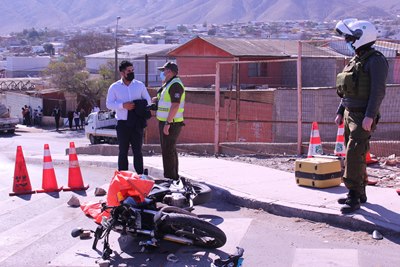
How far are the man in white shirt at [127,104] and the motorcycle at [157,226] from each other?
8.57 ft

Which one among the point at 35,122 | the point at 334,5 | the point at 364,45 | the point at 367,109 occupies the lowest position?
the point at 35,122

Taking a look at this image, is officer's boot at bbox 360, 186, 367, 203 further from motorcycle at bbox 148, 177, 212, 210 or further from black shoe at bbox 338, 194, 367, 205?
motorcycle at bbox 148, 177, 212, 210

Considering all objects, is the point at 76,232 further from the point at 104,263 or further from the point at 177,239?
the point at 177,239

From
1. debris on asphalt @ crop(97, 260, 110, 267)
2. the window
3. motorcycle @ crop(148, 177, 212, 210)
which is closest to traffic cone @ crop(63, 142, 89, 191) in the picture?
motorcycle @ crop(148, 177, 212, 210)

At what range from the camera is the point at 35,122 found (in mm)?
52406

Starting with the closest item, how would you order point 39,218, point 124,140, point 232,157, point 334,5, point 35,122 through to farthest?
point 39,218 → point 124,140 → point 232,157 → point 35,122 → point 334,5

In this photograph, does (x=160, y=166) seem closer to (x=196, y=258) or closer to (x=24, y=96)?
(x=196, y=258)

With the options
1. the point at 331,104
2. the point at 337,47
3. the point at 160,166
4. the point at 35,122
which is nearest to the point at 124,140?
the point at 160,166

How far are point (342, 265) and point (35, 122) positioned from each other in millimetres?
48661

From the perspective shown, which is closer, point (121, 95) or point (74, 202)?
point (74, 202)

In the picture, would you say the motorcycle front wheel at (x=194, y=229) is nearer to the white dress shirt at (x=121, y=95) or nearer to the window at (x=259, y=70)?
the white dress shirt at (x=121, y=95)

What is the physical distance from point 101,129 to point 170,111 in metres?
23.5

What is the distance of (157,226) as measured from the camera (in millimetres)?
6238

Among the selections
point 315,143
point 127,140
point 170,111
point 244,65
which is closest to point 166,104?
point 170,111
